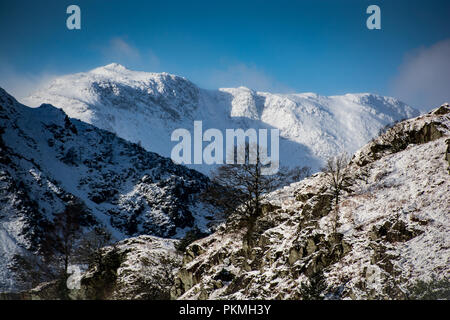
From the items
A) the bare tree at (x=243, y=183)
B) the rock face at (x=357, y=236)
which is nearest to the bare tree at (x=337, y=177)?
the rock face at (x=357, y=236)

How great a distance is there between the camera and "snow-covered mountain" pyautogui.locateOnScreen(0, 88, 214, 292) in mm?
74188

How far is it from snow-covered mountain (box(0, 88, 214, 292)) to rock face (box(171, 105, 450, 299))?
2400 inches

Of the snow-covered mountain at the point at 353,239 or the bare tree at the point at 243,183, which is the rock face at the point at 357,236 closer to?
the snow-covered mountain at the point at 353,239

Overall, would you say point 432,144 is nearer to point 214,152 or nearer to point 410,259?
point 410,259

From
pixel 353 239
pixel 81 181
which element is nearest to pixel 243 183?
pixel 353 239

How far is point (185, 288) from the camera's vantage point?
67.7 feet

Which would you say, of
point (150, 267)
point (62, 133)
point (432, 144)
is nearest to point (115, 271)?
point (150, 267)

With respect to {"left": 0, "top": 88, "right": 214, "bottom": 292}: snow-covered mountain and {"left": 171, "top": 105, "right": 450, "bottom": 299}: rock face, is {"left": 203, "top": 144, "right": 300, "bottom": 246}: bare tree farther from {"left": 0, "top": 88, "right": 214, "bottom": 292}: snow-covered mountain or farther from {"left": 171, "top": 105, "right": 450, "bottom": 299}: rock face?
{"left": 0, "top": 88, "right": 214, "bottom": 292}: snow-covered mountain

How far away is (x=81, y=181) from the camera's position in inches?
3937

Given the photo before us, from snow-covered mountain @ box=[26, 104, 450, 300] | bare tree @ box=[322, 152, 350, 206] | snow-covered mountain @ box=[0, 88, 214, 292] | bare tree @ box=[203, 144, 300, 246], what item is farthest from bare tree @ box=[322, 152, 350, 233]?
snow-covered mountain @ box=[0, 88, 214, 292]

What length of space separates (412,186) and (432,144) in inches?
168

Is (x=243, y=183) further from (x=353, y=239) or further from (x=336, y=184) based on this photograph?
(x=353, y=239)

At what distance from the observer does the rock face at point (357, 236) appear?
1280cm

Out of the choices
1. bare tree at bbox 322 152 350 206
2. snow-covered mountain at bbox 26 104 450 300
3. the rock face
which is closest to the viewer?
snow-covered mountain at bbox 26 104 450 300
